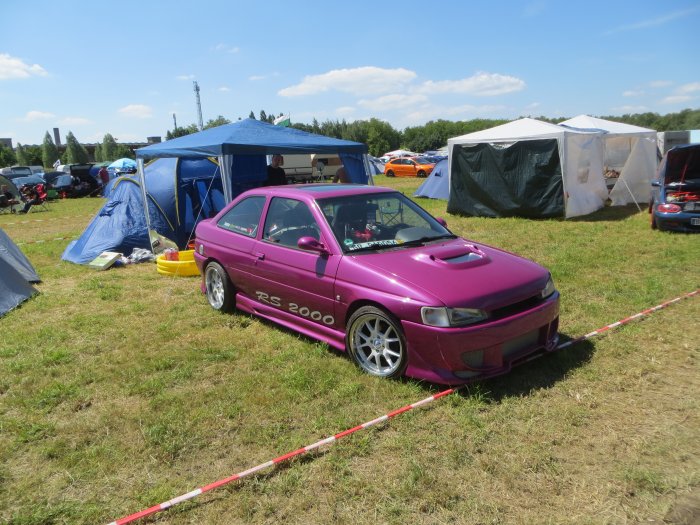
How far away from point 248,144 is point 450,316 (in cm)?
544

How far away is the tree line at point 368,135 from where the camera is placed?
6419cm

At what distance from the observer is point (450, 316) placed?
3.45m

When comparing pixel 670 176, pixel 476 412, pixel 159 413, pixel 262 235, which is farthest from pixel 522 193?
pixel 159 413

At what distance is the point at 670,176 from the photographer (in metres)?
10.2

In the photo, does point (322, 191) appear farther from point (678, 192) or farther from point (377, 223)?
point (678, 192)

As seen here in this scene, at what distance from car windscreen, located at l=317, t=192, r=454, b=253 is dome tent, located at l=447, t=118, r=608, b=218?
27.6 ft

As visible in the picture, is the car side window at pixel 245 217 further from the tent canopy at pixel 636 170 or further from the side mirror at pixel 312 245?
the tent canopy at pixel 636 170

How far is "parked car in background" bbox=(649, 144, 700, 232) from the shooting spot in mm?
9219

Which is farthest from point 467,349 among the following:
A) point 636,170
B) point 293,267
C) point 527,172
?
point 636,170

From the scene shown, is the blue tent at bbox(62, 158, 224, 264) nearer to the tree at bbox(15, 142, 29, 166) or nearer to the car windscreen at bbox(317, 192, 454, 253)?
the car windscreen at bbox(317, 192, 454, 253)

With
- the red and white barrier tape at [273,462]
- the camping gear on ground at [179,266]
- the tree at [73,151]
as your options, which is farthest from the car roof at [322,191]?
the tree at [73,151]

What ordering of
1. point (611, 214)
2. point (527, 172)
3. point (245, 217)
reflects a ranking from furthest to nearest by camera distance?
point (611, 214), point (527, 172), point (245, 217)

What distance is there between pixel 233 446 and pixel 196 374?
1.21 meters

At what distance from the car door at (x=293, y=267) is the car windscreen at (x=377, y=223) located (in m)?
0.20
